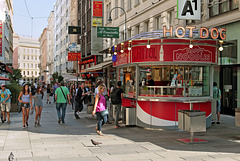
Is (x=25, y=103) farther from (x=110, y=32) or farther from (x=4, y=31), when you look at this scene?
(x=4, y=31)

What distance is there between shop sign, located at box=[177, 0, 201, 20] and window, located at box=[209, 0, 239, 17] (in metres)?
2.94

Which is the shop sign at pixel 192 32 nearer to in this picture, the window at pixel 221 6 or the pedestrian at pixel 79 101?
the window at pixel 221 6

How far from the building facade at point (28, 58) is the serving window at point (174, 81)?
5470 inches

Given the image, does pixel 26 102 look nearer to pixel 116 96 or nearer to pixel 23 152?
pixel 116 96

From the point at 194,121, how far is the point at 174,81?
3971mm

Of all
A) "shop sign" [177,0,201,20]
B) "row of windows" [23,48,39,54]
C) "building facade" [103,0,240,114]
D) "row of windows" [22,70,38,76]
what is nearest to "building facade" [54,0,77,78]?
"building facade" [103,0,240,114]

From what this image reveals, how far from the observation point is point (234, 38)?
1745 centimetres

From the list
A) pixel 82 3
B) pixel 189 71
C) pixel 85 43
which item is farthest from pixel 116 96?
pixel 82 3

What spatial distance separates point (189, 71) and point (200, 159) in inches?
246

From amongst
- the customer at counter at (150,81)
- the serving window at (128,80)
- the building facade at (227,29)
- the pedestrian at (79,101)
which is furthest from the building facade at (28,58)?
the customer at counter at (150,81)

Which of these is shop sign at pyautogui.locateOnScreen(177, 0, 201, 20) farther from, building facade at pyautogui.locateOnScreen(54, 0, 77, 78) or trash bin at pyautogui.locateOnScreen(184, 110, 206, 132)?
building facade at pyautogui.locateOnScreen(54, 0, 77, 78)

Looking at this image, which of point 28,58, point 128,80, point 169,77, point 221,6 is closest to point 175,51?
point 169,77

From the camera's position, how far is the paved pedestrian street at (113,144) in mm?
8055

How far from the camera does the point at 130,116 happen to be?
1347cm
